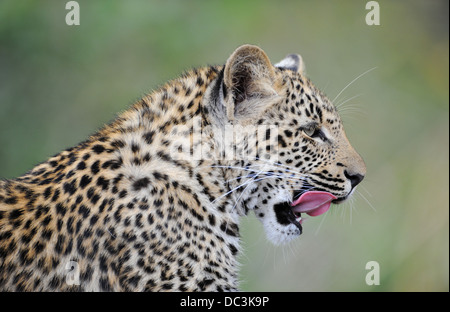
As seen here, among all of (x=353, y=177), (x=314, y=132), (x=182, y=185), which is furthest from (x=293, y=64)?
(x=182, y=185)

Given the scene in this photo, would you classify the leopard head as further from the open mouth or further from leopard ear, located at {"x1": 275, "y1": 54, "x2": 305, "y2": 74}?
leopard ear, located at {"x1": 275, "y1": 54, "x2": 305, "y2": 74}

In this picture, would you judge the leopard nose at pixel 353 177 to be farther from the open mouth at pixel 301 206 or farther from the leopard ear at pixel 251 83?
the leopard ear at pixel 251 83

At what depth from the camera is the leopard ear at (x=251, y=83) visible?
4.98 m

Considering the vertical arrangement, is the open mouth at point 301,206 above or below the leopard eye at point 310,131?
below

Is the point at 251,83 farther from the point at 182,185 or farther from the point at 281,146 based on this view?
the point at 182,185

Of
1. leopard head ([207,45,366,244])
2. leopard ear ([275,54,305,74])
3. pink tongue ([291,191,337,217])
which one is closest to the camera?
leopard head ([207,45,366,244])

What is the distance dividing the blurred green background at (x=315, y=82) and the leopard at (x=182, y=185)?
5825mm

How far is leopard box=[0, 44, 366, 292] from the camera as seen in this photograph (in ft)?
14.6

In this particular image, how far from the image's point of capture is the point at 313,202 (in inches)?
211

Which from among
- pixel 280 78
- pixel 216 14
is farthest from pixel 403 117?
pixel 280 78

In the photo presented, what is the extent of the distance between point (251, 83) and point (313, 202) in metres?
1.28

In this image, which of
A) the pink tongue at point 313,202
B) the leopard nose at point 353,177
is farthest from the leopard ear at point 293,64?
the pink tongue at point 313,202

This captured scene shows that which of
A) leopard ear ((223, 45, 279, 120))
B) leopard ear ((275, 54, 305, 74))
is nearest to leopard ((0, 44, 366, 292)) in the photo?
leopard ear ((223, 45, 279, 120))
